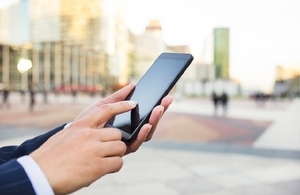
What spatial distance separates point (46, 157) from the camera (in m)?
0.91

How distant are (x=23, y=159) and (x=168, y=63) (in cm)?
76

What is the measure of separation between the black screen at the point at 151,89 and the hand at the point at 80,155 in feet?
0.73

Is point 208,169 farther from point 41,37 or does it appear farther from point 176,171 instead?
point 41,37

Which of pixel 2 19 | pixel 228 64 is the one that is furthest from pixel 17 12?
pixel 228 64

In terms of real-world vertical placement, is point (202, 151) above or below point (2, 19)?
below

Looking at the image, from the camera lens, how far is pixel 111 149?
981mm

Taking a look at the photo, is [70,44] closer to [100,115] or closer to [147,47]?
[147,47]

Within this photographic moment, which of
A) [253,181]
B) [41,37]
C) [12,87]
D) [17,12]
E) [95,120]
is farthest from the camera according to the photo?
[17,12]

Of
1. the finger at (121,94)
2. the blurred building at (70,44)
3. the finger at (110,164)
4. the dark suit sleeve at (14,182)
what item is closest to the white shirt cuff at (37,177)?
the dark suit sleeve at (14,182)

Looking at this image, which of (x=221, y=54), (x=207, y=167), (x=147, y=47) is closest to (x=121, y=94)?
(x=207, y=167)

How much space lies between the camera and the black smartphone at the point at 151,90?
4.04 ft

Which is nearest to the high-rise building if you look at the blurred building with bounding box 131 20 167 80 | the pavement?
the blurred building with bounding box 131 20 167 80

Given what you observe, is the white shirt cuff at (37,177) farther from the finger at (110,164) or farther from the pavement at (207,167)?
the pavement at (207,167)

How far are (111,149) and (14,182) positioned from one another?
0.90ft
